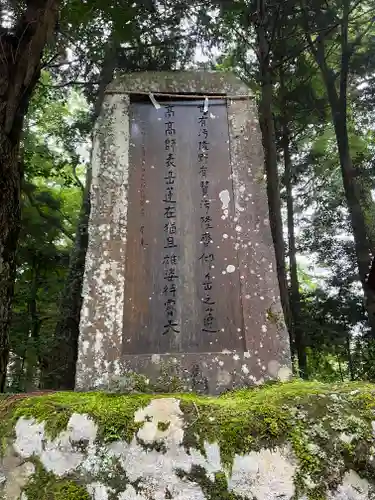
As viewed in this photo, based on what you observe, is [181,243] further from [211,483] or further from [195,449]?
[211,483]

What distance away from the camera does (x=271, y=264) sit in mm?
3113

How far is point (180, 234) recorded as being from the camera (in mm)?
3223

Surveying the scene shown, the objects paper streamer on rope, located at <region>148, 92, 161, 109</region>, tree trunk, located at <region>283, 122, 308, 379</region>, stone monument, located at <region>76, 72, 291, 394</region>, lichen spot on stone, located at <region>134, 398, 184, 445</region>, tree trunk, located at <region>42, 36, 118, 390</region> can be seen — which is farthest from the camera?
tree trunk, located at <region>283, 122, 308, 379</region>

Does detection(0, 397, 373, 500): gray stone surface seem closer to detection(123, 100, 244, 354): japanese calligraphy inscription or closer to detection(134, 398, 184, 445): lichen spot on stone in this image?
detection(134, 398, 184, 445): lichen spot on stone

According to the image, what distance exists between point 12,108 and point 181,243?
87.5 inches

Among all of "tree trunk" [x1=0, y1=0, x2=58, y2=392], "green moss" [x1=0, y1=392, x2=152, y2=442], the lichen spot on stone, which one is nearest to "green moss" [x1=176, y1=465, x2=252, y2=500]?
the lichen spot on stone

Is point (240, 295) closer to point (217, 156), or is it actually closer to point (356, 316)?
point (217, 156)

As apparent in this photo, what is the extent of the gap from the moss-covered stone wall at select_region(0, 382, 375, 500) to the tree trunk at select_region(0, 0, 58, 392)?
2237 mm

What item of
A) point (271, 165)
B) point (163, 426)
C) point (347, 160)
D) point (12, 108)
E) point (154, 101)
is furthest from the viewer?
point (347, 160)

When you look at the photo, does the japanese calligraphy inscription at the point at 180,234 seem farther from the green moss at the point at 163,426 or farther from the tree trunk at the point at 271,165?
the tree trunk at the point at 271,165

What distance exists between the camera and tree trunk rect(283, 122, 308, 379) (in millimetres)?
7746

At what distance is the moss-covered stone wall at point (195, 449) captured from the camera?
1694mm

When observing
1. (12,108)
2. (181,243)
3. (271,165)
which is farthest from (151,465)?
(271,165)

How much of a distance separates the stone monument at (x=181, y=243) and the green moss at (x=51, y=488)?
0.92 metres
